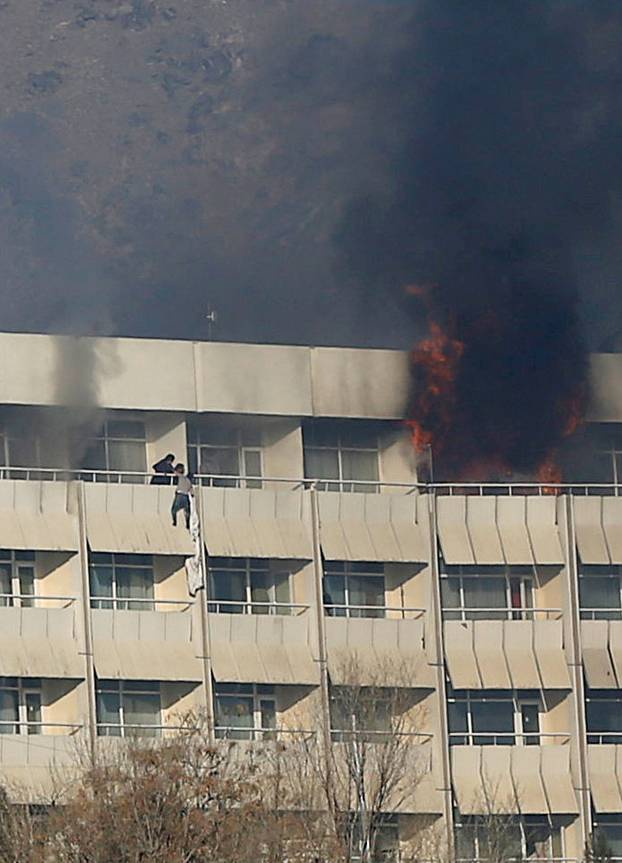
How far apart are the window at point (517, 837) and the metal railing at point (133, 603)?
1110cm

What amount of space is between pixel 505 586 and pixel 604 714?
5263 millimetres

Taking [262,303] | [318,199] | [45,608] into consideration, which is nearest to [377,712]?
[45,608]

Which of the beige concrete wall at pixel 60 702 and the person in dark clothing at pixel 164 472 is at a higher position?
the person in dark clothing at pixel 164 472

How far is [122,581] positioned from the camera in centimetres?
8650

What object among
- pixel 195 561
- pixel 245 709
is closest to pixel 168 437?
pixel 195 561

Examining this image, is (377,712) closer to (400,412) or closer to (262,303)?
(400,412)

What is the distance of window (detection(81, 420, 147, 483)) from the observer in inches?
3501

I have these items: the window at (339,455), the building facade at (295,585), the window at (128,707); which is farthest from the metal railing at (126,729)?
the window at (339,455)

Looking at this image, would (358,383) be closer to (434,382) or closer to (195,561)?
(434,382)

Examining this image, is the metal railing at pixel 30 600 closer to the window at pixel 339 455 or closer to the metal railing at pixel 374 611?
the metal railing at pixel 374 611

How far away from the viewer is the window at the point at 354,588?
88.8 m

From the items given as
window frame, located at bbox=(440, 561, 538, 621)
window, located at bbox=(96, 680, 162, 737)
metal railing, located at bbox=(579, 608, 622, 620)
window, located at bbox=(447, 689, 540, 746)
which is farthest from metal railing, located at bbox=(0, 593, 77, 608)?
metal railing, located at bbox=(579, 608, 622, 620)

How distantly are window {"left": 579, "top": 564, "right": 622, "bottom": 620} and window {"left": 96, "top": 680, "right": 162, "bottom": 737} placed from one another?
48.6 ft

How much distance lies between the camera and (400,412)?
92.6 m
